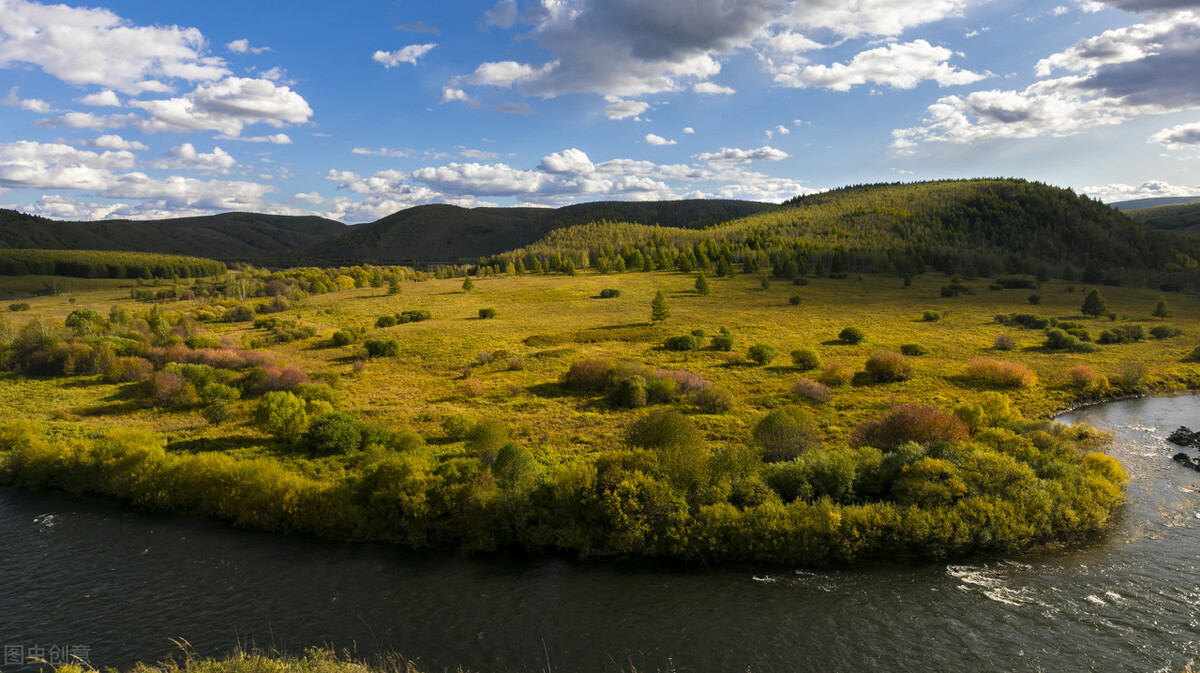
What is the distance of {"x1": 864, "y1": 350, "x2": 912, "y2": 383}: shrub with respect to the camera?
4641 centimetres

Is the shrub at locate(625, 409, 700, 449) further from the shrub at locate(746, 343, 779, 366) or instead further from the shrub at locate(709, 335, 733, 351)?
the shrub at locate(709, 335, 733, 351)

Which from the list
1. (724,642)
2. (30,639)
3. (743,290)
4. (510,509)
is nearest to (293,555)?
(30,639)

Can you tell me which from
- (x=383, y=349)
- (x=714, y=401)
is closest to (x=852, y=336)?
(x=714, y=401)

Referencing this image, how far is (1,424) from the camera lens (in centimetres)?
3744

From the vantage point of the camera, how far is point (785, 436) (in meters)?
30.0

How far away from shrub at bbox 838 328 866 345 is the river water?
37.4 m

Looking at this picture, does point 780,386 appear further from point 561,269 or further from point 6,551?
point 561,269

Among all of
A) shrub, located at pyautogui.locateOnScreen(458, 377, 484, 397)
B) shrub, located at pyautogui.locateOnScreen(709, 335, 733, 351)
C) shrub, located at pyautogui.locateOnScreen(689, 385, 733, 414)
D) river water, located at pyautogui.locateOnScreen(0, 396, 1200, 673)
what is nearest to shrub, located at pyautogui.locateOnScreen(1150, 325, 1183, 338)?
shrub, located at pyautogui.locateOnScreen(709, 335, 733, 351)

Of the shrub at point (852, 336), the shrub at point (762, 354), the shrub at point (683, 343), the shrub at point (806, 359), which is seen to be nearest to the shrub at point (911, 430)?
the shrub at point (806, 359)

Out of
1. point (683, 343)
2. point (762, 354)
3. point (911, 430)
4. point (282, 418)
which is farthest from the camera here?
point (683, 343)

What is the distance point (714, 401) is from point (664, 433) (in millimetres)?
12216

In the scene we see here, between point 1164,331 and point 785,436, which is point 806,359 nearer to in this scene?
point 785,436

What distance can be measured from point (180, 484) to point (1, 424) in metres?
21.6

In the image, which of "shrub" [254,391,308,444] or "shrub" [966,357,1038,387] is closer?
"shrub" [254,391,308,444]
